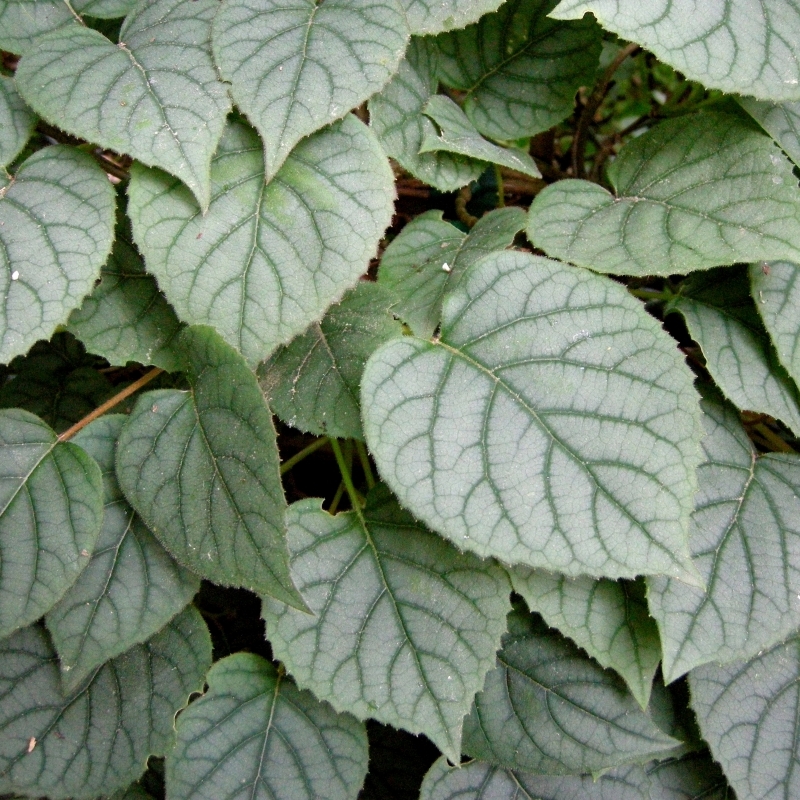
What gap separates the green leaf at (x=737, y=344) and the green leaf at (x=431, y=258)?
26 centimetres

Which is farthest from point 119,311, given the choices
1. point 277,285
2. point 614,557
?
point 614,557

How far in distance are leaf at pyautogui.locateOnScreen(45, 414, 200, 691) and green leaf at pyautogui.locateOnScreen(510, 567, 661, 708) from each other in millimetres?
415

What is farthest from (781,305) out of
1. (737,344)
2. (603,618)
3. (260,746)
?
(260,746)

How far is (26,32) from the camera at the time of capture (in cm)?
99

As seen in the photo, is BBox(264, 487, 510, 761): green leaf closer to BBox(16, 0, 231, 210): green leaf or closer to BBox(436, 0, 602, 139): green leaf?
BBox(16, 0, 231, 210): green leaf

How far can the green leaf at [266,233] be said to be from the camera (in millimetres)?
836

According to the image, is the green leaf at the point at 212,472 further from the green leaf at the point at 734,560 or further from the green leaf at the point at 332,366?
the green leaf at the point at 734,560

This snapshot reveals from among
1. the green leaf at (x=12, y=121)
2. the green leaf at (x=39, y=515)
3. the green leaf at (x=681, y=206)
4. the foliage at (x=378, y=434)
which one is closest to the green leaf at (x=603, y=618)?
the foliage at (x=378, y=434)

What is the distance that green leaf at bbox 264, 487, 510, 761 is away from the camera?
856mm

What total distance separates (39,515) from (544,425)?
60 centimetres

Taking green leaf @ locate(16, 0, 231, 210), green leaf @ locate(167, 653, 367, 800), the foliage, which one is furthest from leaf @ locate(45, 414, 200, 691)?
green leaf @ locate(16, 0, 231, 210)

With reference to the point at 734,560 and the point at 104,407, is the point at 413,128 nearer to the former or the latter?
the point at 104,407

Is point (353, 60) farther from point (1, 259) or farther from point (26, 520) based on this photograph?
point (26, 520)

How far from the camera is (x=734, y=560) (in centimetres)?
88
